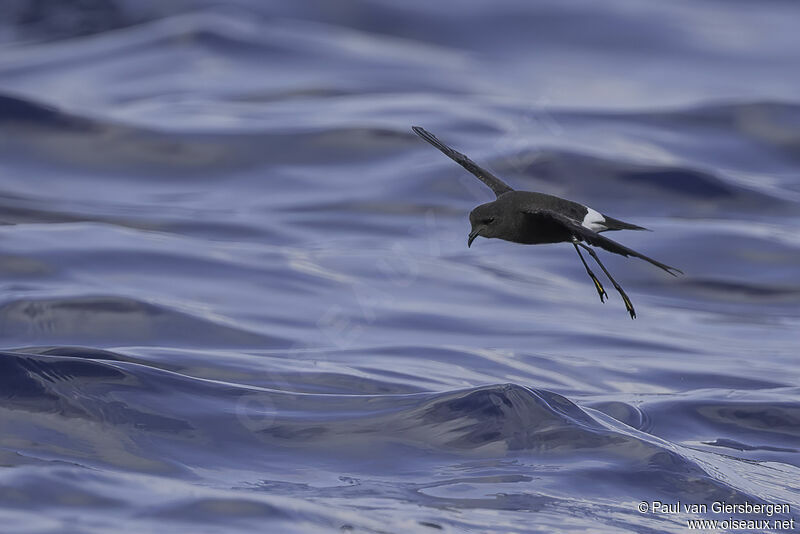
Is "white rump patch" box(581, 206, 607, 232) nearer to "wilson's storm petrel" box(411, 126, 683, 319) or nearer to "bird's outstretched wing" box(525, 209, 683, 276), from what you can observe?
"wilson's storm petrel" box(411, 126, 683, 319)

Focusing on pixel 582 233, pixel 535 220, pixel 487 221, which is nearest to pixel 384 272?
pixel 487 221

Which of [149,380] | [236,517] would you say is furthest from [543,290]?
[236,517]

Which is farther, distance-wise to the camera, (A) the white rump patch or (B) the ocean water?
(B) the ocean water

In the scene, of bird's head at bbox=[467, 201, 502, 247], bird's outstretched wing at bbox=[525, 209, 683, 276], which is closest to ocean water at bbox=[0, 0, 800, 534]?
bird's head at bbox=[467, 201, 502, 247]

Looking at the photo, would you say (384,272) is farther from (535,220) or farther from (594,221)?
(535,220)

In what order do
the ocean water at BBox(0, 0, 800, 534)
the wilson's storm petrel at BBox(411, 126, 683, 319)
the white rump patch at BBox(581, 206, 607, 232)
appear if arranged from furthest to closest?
the ocean water at BBox(0, 0, 800, 534)
the white rump patch at BBox(581, 206, 607, 232)
the wilson's storm petrel at BBox(411, 126, 683, 319)

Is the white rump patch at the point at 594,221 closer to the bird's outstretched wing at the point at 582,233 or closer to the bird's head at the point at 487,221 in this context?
the bird's outstretched wing at the point at 582,233

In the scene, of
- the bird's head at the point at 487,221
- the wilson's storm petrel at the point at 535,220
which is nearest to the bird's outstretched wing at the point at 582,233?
the wilson's storm petrel at the point at 535,220
